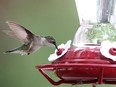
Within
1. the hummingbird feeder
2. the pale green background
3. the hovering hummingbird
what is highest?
the hovering hummingbird

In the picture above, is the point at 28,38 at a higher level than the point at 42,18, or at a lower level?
higher

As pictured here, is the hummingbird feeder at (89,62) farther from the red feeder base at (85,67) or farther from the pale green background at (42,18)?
the pale green background at (42,18)

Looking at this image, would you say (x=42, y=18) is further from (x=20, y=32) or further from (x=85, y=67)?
(x=85, y=67)

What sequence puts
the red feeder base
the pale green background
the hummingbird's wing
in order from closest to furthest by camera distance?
the red feeder base < the hummingbird's wing < the pale green background

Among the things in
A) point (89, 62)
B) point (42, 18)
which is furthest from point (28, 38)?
point (42, 18)

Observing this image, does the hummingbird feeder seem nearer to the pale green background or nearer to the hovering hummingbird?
the hovering hummingbird

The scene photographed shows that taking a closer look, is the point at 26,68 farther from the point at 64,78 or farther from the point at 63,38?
the point at 64,78

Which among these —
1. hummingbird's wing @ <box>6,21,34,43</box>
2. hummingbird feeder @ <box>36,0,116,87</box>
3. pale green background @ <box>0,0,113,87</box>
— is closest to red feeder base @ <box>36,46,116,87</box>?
hummingbird feeder @ <box>36,0,116,87</box>

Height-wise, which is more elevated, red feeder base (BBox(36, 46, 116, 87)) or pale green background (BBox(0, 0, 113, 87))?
red feeder base (BBox(36, 46, 116, 87))
